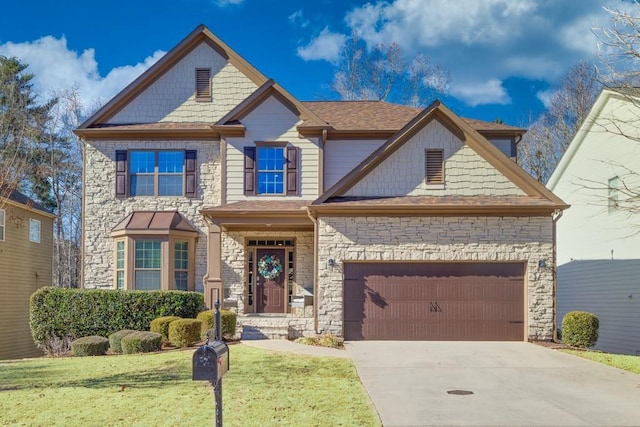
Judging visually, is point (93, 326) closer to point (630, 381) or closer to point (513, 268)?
point (513, 268)

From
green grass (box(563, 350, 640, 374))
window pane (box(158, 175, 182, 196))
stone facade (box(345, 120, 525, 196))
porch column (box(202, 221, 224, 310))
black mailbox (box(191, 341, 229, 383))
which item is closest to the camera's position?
black mailbox (box(191, 341, 229, 383))

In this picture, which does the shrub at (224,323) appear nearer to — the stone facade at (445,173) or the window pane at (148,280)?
the window pane at (148,280)

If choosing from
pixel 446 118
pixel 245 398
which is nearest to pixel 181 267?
pixel 446 118

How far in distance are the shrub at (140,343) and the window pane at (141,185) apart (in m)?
6.32

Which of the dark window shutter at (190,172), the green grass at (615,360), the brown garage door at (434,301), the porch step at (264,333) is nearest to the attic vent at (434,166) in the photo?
the brown garage door at (434,301)

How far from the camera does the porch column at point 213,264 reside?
701 inches

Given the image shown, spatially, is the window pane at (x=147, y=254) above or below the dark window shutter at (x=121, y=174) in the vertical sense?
below

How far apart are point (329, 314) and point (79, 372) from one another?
641 centimetres

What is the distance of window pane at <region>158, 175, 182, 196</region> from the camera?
19422 millimetres

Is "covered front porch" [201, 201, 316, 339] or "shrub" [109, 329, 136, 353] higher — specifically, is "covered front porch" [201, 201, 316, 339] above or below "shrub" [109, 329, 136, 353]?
above

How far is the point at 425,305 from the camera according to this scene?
15.8m

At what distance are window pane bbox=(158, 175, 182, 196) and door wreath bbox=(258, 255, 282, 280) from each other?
3.46m

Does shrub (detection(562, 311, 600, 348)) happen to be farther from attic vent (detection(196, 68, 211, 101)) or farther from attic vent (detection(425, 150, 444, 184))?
attic vent (detection(196, 68, 211, 101))

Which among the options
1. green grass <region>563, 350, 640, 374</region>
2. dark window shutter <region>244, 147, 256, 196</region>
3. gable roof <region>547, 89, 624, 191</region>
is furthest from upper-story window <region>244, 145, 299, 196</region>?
green grass <region>563, 350, 640, 374</region>
